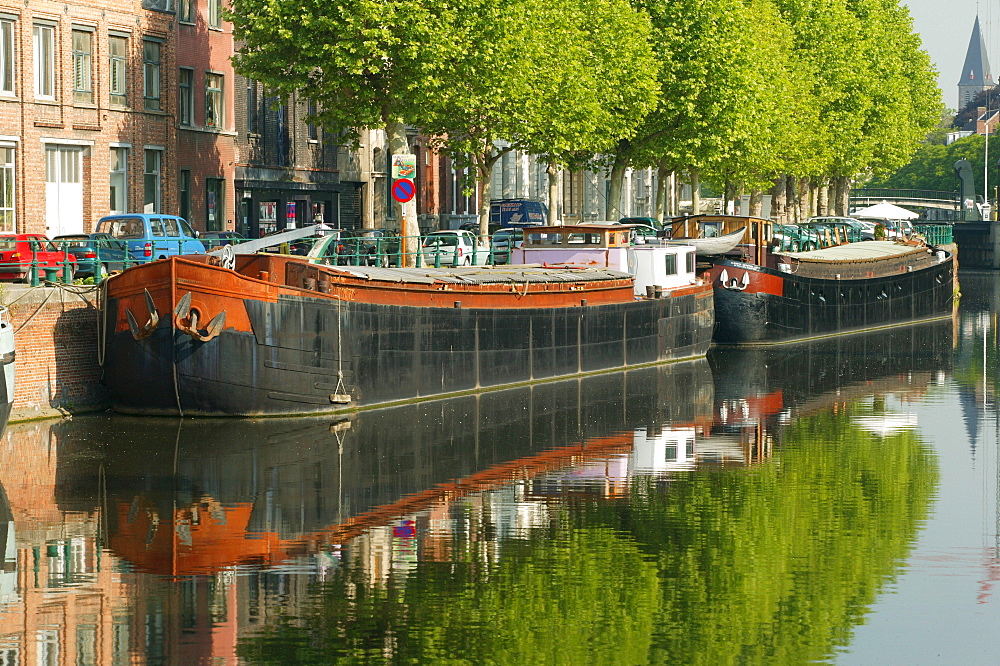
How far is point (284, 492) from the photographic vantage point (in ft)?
75.9

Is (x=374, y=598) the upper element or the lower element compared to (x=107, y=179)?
lower

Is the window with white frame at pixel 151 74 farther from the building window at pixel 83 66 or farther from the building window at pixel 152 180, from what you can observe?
the building window at pixel 83 66

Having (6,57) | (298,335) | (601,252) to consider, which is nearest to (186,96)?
(6,57)

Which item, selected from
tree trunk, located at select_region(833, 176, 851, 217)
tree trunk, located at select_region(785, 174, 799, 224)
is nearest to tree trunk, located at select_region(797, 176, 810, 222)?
tree trunk, located at select_region(785, 174, 799, 224)

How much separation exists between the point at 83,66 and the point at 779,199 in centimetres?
4860

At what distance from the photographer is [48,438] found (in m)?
27.4

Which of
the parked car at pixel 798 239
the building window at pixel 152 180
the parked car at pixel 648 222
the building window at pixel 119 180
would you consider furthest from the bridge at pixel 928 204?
the building window at pixel 119 180

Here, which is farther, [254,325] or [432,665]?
[254,325]

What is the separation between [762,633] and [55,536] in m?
8.72

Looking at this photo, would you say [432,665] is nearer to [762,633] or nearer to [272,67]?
[762,633]

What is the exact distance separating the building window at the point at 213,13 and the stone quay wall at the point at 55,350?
2547 centimetres

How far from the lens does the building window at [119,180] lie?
49.2 m

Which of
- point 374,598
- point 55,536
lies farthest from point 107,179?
point 374,598

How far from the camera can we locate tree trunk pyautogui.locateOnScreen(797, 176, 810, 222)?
9059cm
